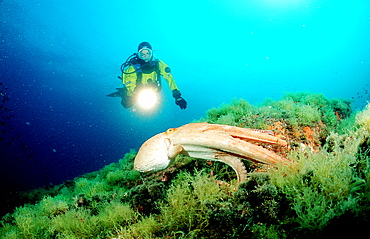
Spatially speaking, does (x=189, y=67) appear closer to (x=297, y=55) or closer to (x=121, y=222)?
(x=297, y=55)

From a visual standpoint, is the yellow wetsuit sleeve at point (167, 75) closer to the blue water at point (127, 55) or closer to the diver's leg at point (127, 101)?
the diver's leg at point (127, 101)

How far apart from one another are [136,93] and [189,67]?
115 m

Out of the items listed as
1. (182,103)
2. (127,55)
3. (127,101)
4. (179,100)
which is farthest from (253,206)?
(127,55)

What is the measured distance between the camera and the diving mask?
10.5m

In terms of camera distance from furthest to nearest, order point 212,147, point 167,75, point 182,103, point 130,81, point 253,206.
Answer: point 167,75
point 130,81
point 182,103
point 212,147
point 253,206

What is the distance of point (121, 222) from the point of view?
3270 mm

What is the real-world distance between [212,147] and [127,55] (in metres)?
98.5

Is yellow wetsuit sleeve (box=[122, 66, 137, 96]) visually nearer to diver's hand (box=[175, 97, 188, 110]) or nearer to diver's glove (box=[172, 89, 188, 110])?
diver's glove (box=[172, 89, 188, 110])

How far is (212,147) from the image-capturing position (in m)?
3.04

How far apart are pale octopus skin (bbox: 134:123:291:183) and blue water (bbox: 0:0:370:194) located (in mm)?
53164

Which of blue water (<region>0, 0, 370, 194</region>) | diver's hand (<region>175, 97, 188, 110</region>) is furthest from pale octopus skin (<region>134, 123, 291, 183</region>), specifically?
blue water (<region>0, 0, 370, 194</region>)

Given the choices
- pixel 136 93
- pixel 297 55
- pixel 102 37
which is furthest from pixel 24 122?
pixel 297 55

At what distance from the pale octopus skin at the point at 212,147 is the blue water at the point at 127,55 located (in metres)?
53.2

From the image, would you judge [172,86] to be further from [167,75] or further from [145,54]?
[145,54]
